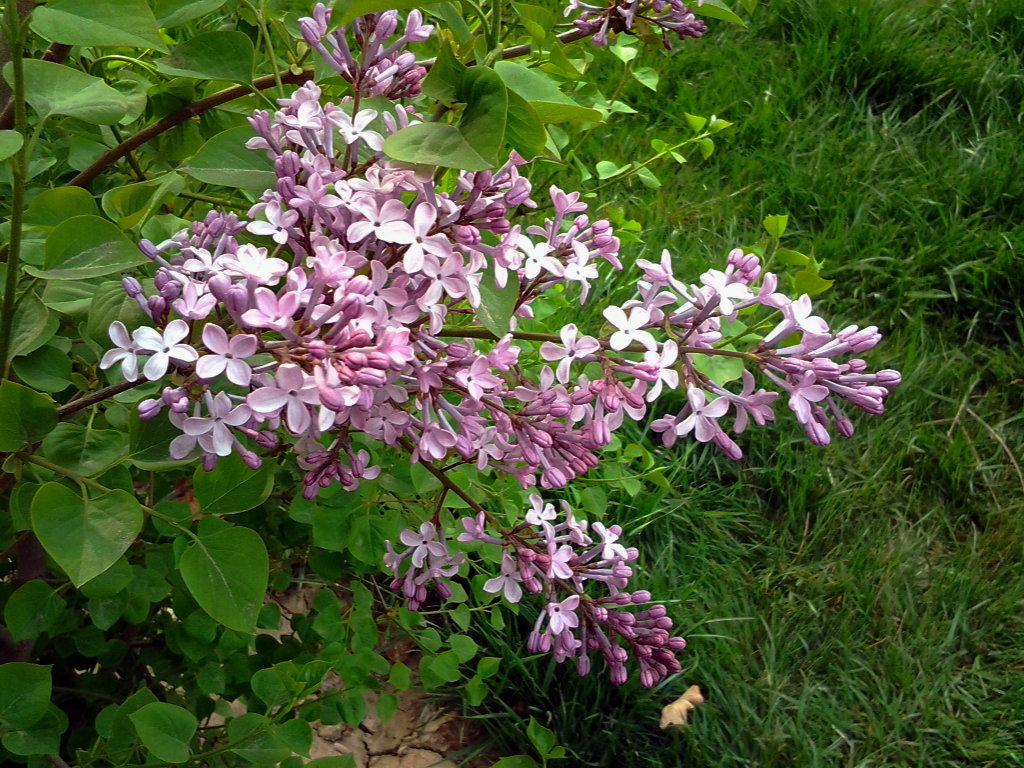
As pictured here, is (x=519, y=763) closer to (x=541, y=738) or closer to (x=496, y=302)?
(x=541, y=738)

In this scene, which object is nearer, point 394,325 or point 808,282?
point 394,325

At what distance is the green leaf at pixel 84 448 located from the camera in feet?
2.97

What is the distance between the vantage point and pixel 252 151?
914 mm

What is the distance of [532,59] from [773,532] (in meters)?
1.19

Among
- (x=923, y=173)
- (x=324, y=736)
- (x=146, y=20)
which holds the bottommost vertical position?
(x=324, y=736)

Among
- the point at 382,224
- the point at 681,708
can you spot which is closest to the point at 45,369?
the point at 382,224

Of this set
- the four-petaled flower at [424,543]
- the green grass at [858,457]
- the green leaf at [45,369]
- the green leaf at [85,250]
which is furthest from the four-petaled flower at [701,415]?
the green grass at [858,457]

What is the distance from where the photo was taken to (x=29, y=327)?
0.91 metres

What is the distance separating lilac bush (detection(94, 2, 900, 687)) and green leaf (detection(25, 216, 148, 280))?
29 millimetres

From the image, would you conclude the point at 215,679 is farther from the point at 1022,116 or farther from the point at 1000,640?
the point at 1022,116

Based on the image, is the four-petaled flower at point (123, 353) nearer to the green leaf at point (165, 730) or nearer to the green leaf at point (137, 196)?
the green leaf at point (137, 196)

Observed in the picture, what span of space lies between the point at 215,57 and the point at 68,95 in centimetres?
14

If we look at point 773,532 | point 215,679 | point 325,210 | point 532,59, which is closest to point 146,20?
point 325,210

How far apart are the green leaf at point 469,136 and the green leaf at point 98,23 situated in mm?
257
